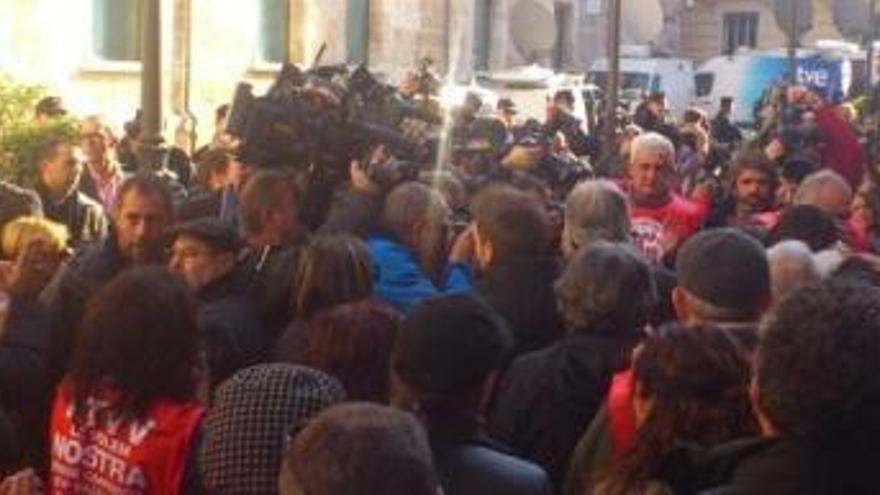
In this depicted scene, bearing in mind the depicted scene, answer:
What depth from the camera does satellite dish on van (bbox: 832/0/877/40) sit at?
1691 cm

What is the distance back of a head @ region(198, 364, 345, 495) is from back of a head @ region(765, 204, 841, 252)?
10.7 ft

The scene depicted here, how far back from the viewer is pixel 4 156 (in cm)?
1089

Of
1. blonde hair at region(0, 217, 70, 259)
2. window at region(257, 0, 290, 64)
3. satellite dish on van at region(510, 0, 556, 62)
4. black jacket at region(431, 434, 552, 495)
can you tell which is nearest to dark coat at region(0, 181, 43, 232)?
blonde hair at region(0, 217, 70, 259)

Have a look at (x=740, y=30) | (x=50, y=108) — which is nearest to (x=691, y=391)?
(x=50, y=108)

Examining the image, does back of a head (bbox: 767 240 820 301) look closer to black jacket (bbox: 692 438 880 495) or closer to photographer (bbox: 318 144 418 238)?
photographer (bbox: 318 144 418 238)

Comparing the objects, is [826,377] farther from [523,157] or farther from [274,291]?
[523,157]

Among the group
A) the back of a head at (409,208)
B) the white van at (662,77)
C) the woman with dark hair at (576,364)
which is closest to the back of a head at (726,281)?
the woman with dark hair at (576,364)

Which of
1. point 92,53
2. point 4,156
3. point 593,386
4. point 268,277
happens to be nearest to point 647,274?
point 593,386

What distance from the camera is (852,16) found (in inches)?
677

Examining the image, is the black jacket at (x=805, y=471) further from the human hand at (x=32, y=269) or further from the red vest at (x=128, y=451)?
the human hand at (x=32, y=269)

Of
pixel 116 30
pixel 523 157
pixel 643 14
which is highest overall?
pixel 643 14

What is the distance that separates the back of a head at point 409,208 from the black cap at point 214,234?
3.23 ft

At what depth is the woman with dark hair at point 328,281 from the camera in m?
5.15

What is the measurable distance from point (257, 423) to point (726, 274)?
169 centimetres
